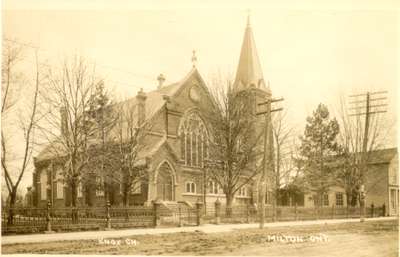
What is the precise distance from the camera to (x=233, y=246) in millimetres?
11711

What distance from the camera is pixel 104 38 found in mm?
12633

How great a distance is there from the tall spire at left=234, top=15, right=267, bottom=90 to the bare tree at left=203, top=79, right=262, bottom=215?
41.2 inches

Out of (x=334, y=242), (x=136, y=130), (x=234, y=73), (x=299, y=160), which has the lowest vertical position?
(x=334, y=242)

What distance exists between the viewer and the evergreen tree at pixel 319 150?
1412 cm

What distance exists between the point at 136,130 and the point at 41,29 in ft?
26.3

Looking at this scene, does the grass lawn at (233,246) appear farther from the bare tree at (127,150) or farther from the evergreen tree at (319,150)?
the bare tree at (127,150)

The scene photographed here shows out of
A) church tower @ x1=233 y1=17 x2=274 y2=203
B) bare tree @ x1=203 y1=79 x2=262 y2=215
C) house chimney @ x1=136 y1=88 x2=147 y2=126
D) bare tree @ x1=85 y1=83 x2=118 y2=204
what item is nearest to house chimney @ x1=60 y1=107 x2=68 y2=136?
bare tree @ x1=85 y1=83 x2=118 y2=204

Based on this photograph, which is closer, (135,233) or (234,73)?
(135,233)

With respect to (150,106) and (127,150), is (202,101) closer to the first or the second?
(150,106)

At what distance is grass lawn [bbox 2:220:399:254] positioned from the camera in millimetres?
11320

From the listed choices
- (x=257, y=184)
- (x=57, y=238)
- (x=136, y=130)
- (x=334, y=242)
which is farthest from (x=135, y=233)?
(x=257, y=184)

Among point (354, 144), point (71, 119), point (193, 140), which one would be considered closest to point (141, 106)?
point (193, 140)

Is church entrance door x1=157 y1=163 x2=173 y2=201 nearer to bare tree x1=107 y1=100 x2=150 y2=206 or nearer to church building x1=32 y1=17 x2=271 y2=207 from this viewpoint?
church building x1=32 y1=17 x2=271 y2=207

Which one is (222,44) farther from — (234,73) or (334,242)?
(334,242)
